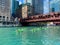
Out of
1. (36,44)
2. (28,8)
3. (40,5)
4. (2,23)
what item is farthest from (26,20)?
(40,5)

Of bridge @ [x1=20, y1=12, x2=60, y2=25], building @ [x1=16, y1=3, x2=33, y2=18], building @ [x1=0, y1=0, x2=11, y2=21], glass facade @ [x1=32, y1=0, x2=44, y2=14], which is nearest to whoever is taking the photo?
bridge @ [x1=20, y1=12, x2=60, y2=25]

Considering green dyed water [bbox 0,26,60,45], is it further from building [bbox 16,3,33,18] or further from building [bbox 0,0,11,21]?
building [bbox 16,3,33,18]

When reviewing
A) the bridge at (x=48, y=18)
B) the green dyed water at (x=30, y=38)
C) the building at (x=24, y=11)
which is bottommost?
the green dyed water at (x=30, y=38)

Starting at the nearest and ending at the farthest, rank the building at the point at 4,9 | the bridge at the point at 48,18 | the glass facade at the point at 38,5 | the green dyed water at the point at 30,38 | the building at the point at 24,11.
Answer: the green dyed water at the point at 30,38 < the bridge at the point at 48,18 < the building at the point at 4,9 < the building at the point at 24,11 < the glass facade at the point at 38,5

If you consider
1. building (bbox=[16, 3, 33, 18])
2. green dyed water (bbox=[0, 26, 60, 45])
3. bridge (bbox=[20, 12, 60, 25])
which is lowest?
green dyed water (bbox=[0, 26, 60, 45])

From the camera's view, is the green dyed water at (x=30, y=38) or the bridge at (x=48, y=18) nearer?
the green dyed water at (x=30, y=38)

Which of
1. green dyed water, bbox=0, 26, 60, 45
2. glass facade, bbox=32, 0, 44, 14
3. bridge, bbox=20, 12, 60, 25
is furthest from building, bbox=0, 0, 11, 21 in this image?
→ green dyed water, bbox=0, 26, 60, 45

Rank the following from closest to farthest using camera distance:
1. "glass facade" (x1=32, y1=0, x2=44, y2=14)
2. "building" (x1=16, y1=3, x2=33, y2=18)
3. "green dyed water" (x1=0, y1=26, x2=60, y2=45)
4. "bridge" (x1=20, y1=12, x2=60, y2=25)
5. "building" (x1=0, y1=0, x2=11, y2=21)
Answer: "green dyed water" (x1=0, y1=26, x2=60, y2=45) → "bridge" (x1=20, y1=12, x2=60, y2=25) → "building" (x1=0, y1=0, x2=11, y2=21) → "building" (x1=16, y1=3, x2=33, y2=18) → "glass facade" (x1=32, y1=0, x2=44, y2=14)

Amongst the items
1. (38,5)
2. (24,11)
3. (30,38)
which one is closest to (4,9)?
(24,11)

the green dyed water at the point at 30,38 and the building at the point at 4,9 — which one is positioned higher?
the building at the point at 4,9

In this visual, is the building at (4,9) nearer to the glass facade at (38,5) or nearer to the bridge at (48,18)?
the bridge at (48,18)

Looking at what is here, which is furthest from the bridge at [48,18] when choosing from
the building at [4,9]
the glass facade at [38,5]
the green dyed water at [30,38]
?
the glass facade at [38,5]

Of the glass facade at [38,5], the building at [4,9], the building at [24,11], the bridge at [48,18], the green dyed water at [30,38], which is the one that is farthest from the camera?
the glass facade at [38,5]

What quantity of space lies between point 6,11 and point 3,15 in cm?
293
